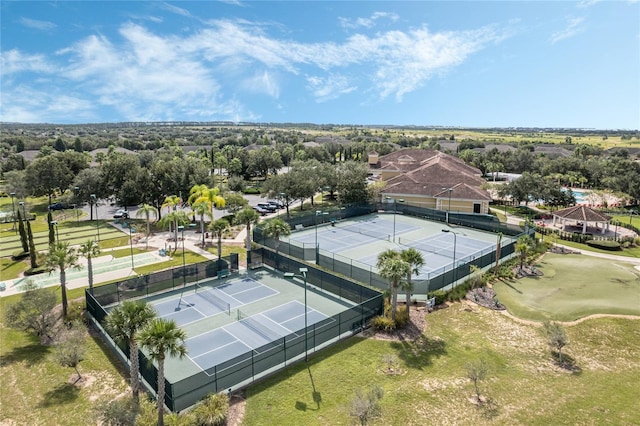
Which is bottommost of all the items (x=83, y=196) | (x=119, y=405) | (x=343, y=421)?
(x=343, y=421)

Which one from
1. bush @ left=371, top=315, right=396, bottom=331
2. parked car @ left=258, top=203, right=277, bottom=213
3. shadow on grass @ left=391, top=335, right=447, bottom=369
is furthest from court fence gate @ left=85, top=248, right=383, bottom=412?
parked car @ left=258, top=203, right=277, bottom=213

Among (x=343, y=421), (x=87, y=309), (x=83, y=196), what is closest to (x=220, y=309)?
(x=87, y=309)

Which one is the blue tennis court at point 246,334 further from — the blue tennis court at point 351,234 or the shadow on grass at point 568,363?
the blue tennis court at point 351,234

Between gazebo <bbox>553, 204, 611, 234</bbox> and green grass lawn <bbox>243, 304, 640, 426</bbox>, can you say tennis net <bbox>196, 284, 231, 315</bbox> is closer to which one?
green grass lawn <bbox>243, 304, 640, 426</bbox>

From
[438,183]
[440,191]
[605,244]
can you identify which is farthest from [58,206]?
[605,244]

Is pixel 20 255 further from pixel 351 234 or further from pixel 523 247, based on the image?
pixel 523 247

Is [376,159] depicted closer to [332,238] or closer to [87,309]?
[332,238]

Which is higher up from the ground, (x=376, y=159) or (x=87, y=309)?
(x=376, y=159)
